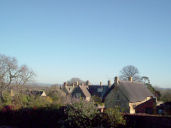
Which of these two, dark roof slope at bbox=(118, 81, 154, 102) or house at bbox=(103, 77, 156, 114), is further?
dark roof slope at bbox=(118, 81, 154, 102)

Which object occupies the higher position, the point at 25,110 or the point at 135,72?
the point at 135,72

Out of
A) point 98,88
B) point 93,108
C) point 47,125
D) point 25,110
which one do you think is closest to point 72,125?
point 93,108

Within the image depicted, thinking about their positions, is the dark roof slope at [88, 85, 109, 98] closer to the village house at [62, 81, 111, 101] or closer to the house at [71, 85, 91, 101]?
the village house at [62, 81, 111, 101]

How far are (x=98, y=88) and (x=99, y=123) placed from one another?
42.4 meters

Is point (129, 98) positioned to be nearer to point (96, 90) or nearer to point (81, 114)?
point (81, 114)

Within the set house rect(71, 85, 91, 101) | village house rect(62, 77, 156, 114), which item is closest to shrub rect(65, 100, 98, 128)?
village house rect(62, 77, 156, 114)

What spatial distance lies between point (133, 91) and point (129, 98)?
3122 mm

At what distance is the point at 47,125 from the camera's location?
66.2 feet

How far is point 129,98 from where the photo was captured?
99.8 ft

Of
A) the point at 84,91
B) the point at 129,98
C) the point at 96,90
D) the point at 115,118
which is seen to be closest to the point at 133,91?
the point at 129,98

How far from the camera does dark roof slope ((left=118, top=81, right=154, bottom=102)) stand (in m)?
31.3

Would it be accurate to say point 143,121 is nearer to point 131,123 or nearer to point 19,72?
point 131,123

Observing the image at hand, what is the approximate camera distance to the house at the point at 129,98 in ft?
95.0

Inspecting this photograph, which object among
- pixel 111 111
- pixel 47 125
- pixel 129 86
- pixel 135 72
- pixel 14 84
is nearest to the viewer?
pixel 111 111
